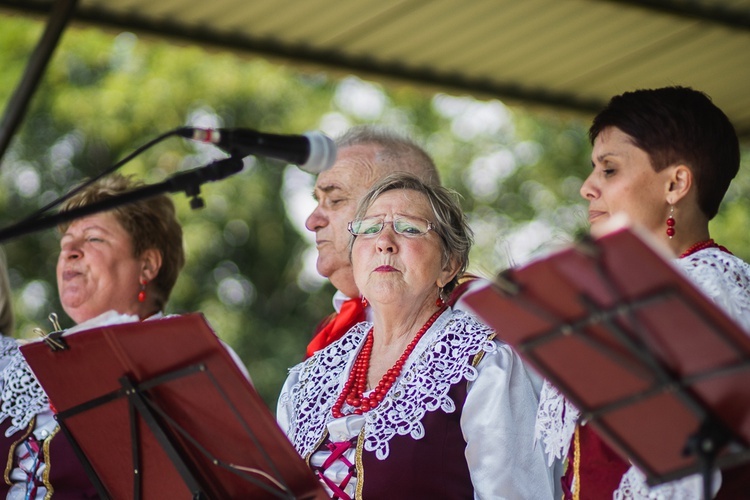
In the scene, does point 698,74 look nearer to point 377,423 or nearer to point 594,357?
point 377,423

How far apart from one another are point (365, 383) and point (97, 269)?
50.6 inches

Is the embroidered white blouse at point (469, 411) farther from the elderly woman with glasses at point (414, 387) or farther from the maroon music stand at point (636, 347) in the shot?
the maroon music stand at point (636, 347)

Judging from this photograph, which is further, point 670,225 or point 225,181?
point 225,181

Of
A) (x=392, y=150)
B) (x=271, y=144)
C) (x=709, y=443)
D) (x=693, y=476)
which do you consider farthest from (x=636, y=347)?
(x=392, y=150)

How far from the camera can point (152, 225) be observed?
407cm

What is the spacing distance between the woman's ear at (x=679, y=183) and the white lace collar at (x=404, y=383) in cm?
67

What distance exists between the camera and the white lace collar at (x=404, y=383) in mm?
2930

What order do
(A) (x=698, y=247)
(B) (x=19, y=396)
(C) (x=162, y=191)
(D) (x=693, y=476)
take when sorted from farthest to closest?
(B) (x=19, y=396) < (A) (x=698, y=247) < (D) (x=693, y=476) < (C) (x=162, y=191)

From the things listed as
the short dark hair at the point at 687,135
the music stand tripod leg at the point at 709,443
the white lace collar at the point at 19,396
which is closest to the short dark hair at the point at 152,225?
the white lace collar at the point at 19,396

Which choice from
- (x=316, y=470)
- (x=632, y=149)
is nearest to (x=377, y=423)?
(x=316, y=470)

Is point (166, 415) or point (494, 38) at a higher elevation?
point (494, 38)

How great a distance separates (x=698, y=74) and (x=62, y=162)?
33.5ft

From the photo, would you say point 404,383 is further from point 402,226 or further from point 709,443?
point 709,443

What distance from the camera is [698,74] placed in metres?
5.65
